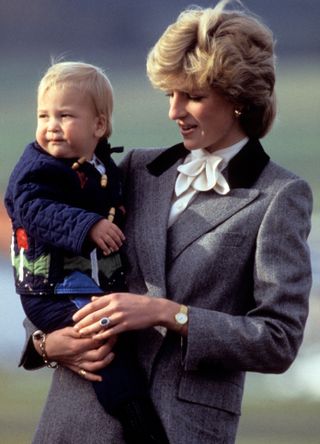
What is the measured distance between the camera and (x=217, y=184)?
2932 mm

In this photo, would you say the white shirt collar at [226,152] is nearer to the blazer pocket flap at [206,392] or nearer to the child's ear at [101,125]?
the child's ear at [101,125]

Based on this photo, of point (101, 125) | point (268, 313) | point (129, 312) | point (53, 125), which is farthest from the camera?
point (101, 125)

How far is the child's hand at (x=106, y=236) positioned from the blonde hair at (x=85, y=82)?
29 centimetres

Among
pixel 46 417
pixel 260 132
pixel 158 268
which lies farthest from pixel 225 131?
pixel 46 417

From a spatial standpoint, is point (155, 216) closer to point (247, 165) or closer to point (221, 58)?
point (247, 165)

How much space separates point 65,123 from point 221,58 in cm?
39

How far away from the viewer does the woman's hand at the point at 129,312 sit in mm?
2723

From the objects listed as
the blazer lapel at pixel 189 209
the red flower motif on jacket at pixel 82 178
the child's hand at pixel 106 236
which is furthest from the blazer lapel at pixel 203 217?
the red flower motif on jacket at pixel 82 178

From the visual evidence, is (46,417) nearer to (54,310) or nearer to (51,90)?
(54,310)

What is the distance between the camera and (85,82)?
298cm

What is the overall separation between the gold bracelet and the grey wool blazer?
0.13ft

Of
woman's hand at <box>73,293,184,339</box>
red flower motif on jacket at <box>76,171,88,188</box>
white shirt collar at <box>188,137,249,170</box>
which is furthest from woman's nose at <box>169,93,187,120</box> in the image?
woman's hand at <box>73,293,184,339</box>

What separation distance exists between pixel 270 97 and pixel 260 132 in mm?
85

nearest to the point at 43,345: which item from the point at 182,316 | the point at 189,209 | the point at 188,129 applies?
the point at 182,316
